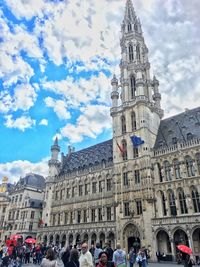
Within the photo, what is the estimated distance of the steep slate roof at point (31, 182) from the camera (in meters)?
64.5

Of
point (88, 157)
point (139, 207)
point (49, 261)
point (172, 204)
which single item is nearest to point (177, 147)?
point (172, 204)

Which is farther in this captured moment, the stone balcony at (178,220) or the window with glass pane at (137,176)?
the window with glass pane at (137,176)

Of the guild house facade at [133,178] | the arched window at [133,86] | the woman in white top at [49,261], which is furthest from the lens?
the arched window at [133,86]

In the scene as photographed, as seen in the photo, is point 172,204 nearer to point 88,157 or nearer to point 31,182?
point 88,157

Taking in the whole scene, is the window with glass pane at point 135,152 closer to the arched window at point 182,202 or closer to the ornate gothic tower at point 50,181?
the arched window at point 182,202

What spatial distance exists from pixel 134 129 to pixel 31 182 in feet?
116

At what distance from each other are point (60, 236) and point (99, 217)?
10254mm

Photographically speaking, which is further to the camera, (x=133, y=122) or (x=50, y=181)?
(x=50, y=181)

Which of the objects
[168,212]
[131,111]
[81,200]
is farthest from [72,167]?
[168,212]

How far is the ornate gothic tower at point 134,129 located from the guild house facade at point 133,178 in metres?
0.14

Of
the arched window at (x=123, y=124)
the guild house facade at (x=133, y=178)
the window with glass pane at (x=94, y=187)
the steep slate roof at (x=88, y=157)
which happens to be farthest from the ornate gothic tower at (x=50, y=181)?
the arched window at (x=123, y=124)

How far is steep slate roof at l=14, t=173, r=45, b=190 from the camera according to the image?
212 ft

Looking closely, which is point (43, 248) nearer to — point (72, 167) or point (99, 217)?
point (99, 217)

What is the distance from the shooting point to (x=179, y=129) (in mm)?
42625
